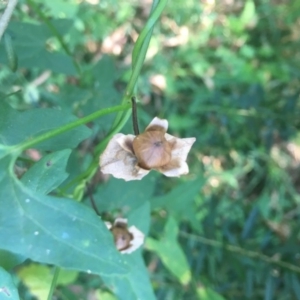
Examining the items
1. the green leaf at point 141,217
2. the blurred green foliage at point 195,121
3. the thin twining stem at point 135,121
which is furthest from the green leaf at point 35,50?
the thin twining stem at point 135,121

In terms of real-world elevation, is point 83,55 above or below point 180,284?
above

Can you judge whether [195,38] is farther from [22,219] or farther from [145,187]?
[22,219]

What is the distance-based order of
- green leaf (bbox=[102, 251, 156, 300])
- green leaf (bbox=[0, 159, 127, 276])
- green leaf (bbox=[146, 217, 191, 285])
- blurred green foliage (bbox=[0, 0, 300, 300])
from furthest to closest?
green leaf (bbox=[146, 217, 191, 285]) → blurred green foliage (bbox=[0, 0, 300, 300]) → green leaf (bbox=[102, 251, 156, 300]) → green leaf (bbox=[0, 159, 127, 276])

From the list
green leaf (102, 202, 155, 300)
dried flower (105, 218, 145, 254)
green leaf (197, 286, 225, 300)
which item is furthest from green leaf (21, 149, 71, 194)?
green leaf (197, 286, 225, 300)

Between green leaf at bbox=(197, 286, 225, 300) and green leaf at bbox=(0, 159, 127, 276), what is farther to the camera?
green leaf at bbox=(197, 286, 225, 300)

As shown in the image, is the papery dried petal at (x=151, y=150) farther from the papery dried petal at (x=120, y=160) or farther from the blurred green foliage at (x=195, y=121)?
the blurred green foliage at (x=195, y=121)

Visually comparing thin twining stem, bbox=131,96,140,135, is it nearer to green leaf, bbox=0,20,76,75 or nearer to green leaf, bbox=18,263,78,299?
green leaf, bbox=0,20,76,75

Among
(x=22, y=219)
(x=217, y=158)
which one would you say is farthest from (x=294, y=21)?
(x=22, y=219)

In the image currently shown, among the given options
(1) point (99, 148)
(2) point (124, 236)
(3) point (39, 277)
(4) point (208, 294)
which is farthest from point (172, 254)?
(1) point (99, 148)
